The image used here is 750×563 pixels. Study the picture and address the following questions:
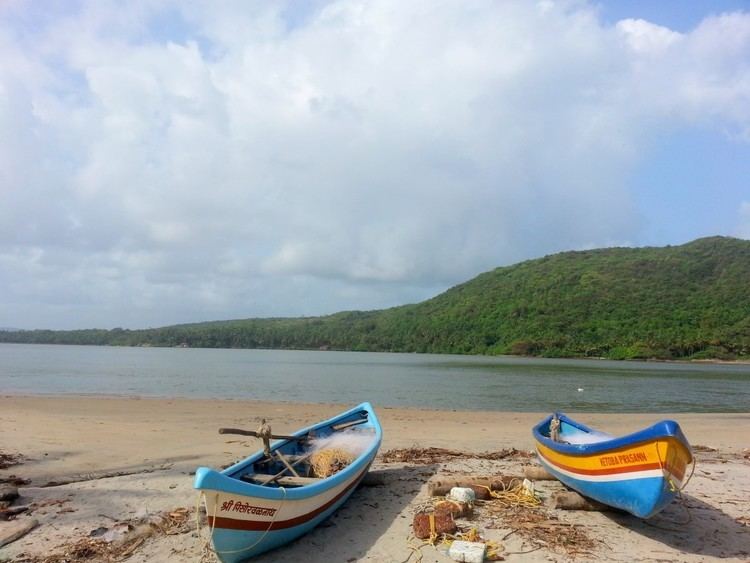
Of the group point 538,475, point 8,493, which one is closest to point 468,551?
point 538,475

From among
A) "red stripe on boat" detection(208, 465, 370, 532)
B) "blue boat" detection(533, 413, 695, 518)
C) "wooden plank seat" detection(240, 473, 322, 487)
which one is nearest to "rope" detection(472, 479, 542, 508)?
"blue boat" detection(533, 413, 695, 518)

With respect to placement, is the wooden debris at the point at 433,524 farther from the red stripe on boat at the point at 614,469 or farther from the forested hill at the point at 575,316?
the forested hill at the point at 575,316

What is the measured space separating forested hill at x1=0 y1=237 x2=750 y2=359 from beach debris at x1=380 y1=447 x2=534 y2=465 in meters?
79.8

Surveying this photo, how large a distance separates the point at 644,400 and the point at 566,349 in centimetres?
6499

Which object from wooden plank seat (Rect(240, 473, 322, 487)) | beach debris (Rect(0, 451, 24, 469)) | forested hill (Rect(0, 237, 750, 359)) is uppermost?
forested hill (Rect(0, 237, 750, 359))

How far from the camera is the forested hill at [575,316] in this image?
3388 inches

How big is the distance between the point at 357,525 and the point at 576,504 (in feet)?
9.57

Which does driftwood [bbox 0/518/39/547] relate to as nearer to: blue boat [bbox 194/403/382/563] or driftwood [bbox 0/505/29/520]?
driftwood [bbox 0/505/29/520]

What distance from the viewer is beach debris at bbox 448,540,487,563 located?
586 centimetres

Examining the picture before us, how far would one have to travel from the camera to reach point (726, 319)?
85188 millimetres

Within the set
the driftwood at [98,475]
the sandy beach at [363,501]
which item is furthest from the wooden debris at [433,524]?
the driftwood at [98,475]

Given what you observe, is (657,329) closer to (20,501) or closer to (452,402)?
(452,402)

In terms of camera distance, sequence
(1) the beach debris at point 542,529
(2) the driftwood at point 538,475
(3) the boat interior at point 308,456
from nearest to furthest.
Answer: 1. (1) the beach debris at point 542,529
2. (3) the boat interior at point 308,456
3. (2) the driftwood at point 538,475

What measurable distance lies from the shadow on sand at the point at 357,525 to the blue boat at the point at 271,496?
131mm
